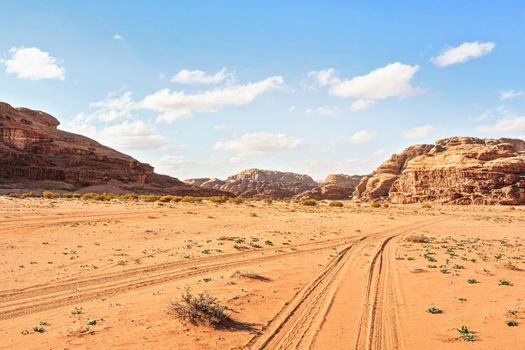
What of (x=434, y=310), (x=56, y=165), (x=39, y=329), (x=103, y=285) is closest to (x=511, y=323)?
(x=434, y=310)

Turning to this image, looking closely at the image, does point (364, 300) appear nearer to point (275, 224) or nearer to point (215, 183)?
point (275, 224)

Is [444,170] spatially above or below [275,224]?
above

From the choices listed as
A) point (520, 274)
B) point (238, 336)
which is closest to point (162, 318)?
point (238, 336)

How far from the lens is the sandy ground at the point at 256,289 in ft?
25.8

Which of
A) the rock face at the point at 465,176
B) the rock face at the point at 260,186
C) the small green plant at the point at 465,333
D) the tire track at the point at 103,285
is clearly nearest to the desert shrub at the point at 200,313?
the tire track at the point at 103,285

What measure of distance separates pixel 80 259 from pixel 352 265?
10.2 m

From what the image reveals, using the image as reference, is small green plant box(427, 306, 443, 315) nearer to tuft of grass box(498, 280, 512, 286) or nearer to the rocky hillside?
tuft of grass box(498, 280, 512, 286)

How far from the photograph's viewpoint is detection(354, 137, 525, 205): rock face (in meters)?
68.2

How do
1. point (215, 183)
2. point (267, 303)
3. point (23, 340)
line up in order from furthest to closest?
point (215, 183) < point (267, 303) < point (23, 340)

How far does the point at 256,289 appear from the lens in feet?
37.6

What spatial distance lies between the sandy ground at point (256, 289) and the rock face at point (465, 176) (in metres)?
53.2

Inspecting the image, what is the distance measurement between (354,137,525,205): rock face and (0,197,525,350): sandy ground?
53.2m

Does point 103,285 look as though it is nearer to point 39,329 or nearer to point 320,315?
point 39,329

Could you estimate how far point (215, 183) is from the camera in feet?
560
